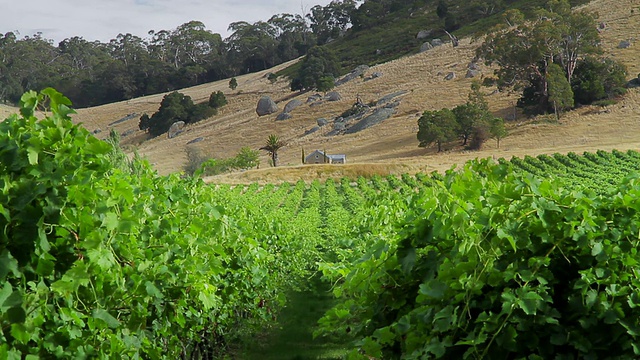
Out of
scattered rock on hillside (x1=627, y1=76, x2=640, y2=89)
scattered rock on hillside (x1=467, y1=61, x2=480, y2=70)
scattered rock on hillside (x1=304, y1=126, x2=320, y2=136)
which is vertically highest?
scattered rock on hillside (x1=467, y1=61, x2=480, y2=70)

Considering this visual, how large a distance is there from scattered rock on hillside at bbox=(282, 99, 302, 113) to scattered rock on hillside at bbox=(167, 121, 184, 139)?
13434mm

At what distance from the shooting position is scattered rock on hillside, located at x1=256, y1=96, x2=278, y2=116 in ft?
291

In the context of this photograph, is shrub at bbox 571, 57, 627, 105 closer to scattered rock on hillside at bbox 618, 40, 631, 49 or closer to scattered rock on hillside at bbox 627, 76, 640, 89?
scattered rock on hillside at bbox 627, 76, 640, 89

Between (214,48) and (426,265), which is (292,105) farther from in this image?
(426,265)

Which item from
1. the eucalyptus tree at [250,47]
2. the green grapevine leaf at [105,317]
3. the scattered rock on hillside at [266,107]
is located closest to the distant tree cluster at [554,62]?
the scattered rock on hillside at [266,107]

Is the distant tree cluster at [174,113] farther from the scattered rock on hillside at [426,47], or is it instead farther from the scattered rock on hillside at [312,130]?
the scattered rock on hillside at [426,47]

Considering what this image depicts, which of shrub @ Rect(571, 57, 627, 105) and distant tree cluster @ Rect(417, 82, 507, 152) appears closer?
distant tree cluster @ Rect(417, 82, 507, 152)

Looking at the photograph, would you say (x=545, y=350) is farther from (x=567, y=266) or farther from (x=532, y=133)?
(x=532, y=133)

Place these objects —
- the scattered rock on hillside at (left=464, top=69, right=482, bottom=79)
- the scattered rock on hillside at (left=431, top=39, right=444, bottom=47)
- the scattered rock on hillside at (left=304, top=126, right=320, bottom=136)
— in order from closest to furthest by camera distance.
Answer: the scattered rock on hillside at (left=304, top=126, right=320, bottom=136), the scattered rock on hillside at (left=464, top=69, right=482, bottom=79), the scattered rock on hillside at (left=431, top=39, right=444, bottom=47)

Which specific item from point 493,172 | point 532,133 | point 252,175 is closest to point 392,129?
point 532,133

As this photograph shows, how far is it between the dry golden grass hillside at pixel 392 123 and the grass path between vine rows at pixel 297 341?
34181 millimetres

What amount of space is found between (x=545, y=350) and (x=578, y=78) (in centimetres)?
6381

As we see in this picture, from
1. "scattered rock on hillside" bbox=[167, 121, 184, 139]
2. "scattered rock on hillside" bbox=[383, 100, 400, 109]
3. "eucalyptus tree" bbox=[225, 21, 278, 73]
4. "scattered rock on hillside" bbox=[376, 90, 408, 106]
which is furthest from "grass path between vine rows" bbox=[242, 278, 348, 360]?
"eucalyptus tree" bbox=[225, 21, 278, 73]

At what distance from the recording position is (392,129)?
226 feet
